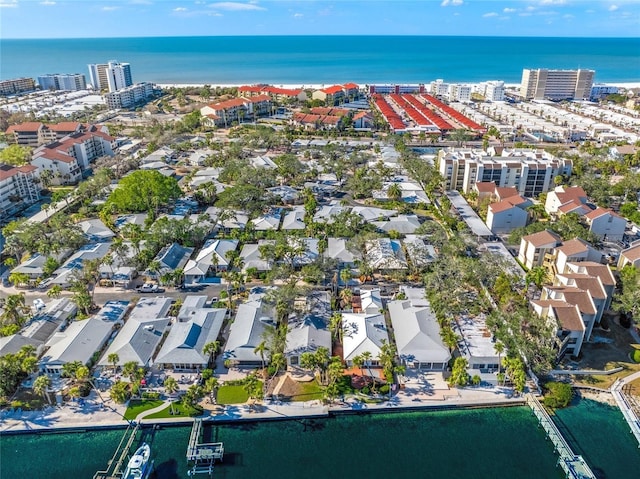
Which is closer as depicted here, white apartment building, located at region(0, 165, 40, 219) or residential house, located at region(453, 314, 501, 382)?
residential house, located at region(453, 314, 501, 382)

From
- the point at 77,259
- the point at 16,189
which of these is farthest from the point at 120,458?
the point at 16,189

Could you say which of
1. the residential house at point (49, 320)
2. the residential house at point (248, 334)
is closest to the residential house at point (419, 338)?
the residential house at point (248, 334)

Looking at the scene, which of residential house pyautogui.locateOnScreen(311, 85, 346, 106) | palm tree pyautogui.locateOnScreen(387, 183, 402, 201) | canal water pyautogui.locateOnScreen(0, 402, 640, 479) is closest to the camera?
canal water pyautogui.locateOnScreen(0, 402, 640, 479)

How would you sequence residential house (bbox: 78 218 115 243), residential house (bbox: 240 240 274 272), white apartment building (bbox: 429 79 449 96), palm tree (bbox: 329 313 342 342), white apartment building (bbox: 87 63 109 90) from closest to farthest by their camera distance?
1. palm tree (bbox: 329 313 342 342)
2. residential house (bbox: 240 240 274 272)
3. residential house (bbox: 78 218 115 243)
4. white apartment building (bbox: 429 79 449 96)
5. white apartment building (bbox: 87 63 109 90)

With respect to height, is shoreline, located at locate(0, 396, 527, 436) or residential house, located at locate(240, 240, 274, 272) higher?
residential house, located at locate(240, 240, 274, 272)

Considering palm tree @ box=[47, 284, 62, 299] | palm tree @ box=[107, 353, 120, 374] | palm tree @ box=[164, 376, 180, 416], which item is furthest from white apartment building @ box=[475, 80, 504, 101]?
palm tree @ box=[107, 353, 120, 374]

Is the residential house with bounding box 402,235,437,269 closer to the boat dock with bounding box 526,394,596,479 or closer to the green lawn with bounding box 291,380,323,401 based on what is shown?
the boat dock with bounding box 526,394,596,479

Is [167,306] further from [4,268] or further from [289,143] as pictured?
[289,143]

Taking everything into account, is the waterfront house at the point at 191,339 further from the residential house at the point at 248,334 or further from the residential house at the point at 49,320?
the residential house at the point at 49,320
